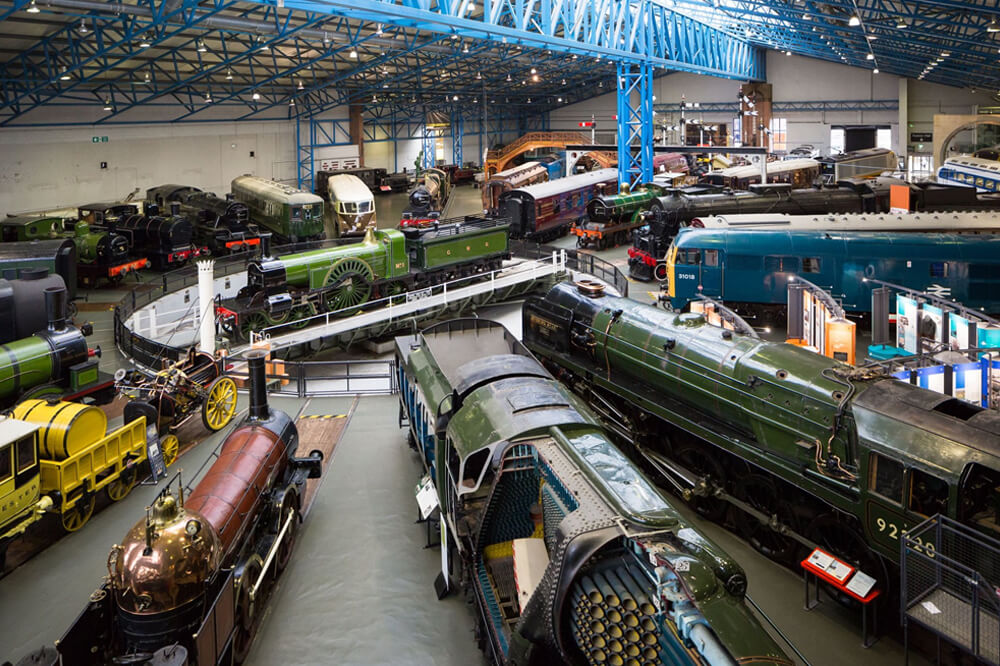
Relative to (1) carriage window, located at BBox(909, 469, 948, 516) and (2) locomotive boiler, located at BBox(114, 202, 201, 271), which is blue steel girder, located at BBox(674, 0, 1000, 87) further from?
(2) locomotive boiler, located at BBox(114, 202, 201, 271)

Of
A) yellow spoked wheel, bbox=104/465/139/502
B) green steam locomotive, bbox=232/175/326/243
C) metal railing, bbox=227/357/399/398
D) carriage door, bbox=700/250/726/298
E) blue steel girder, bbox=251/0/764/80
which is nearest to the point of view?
yellow spoked wheel, bbox=104/465/139/502

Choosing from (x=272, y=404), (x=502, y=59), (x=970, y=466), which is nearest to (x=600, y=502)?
(x=970, y=466)

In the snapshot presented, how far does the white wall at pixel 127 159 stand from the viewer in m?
34.7

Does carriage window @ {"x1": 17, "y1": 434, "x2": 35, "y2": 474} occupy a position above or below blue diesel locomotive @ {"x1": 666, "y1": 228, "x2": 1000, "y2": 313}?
below

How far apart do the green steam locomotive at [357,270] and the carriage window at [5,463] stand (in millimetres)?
11179

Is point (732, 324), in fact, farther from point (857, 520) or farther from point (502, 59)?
point (502, 59)

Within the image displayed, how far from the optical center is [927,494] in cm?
870

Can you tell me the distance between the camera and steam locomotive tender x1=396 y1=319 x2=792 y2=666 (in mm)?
5984

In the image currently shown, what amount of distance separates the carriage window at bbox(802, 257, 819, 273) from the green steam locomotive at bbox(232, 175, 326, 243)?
72.0 feet

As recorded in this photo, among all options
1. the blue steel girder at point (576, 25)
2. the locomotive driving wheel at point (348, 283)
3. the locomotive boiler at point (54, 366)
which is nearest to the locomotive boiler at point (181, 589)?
the locomotive boiler at point (54, 366)

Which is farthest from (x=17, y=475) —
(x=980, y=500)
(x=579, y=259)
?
(x=579, y=259)

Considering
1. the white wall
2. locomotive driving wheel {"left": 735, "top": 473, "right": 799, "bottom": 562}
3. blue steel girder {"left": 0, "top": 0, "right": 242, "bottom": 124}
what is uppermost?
blue steel girder {"left": 0, "top": 0, "right": 242, "bottom": 124}

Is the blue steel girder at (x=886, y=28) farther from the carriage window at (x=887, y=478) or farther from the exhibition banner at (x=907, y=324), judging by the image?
the carriage window at (x=887, y=478)

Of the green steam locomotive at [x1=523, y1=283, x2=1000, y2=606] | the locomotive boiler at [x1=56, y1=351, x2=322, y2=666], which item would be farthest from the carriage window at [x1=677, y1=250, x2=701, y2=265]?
the locomotive boiler at [x1=56, y1=351, x2=322, y2=666]
